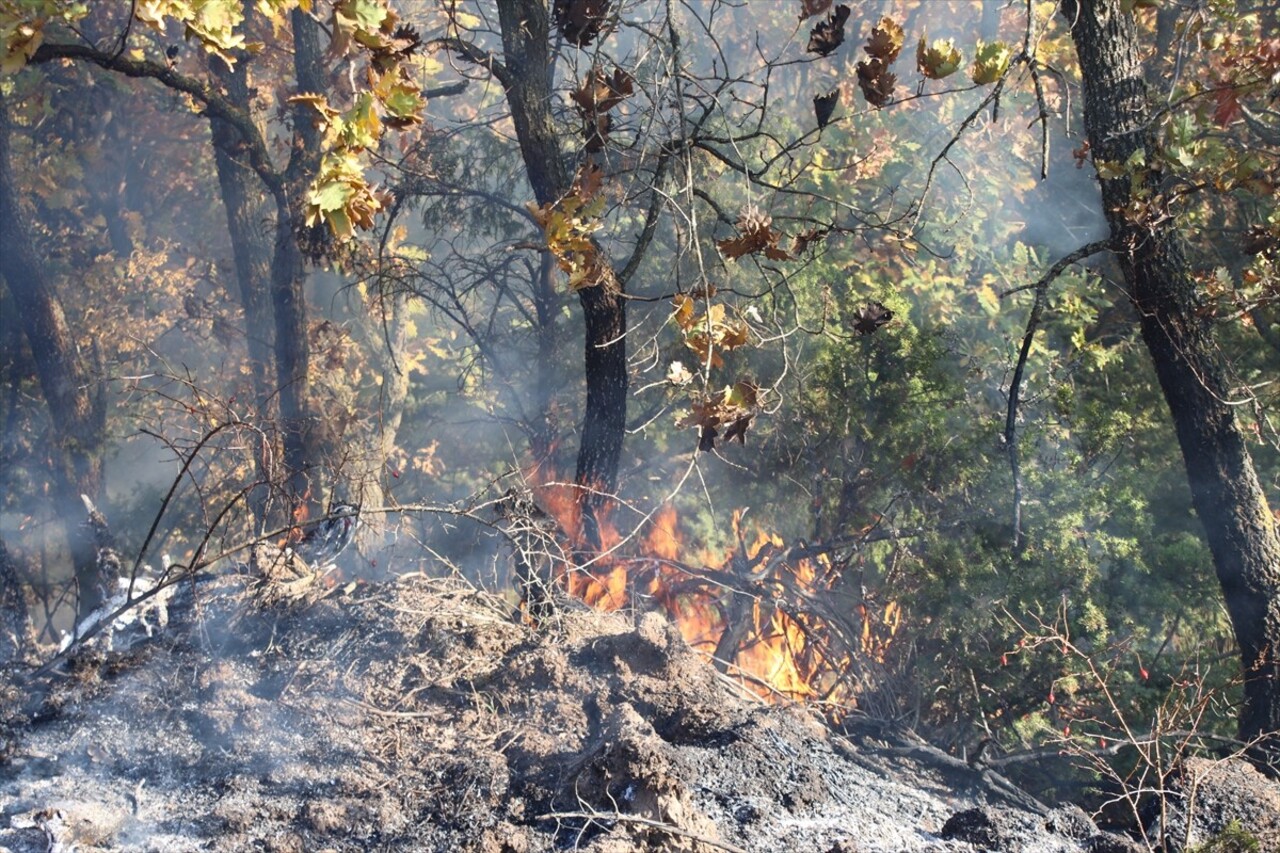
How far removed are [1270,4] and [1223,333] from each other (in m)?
3.36

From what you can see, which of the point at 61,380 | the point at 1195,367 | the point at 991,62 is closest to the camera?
the point at 991,62

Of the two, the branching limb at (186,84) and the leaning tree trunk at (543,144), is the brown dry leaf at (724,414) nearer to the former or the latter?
the leaning tree trunk at (543,144)

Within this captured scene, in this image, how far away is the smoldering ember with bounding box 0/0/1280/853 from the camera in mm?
5020

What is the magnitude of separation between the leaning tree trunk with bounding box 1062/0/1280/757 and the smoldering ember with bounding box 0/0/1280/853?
25mm

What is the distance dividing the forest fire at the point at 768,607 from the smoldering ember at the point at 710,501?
5 cm

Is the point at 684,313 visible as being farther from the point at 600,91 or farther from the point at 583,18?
the point at 583,18

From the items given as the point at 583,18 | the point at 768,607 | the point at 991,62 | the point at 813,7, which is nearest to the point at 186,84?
the point at 583,18

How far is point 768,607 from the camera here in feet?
31.6

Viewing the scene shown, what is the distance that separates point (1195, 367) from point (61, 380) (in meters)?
12.7

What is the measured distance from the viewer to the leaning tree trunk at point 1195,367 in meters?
5.84

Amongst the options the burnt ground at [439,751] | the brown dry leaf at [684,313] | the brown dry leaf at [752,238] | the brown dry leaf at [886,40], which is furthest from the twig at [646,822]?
the brown dry leaf at [886,40]

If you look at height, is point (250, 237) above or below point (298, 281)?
above

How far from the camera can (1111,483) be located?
8656 mm

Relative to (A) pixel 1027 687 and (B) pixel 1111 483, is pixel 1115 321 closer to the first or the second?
(B) pixel 1111 483
